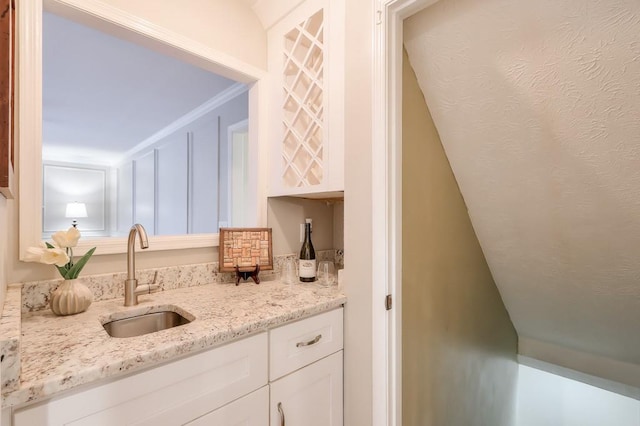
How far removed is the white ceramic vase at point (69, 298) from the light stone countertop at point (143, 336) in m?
0.03

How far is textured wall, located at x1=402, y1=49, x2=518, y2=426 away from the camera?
1272 mm

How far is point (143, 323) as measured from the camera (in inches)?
45.6

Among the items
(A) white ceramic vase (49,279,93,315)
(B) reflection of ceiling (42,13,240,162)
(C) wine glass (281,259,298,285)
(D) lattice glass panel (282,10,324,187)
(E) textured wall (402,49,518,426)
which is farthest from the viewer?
(B) reflection of ceiling (42,13,240,162)

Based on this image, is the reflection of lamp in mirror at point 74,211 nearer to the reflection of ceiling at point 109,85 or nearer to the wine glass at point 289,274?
the reflection of ceiling at point 109,85

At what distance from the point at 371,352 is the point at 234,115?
2.36 metres

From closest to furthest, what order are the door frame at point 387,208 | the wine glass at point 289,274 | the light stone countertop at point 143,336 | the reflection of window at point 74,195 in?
the light stone countertop at point 143,336 → the door frame at point 387,208 → the wine glass at point 289,274 → the reflection of window at point 74,195

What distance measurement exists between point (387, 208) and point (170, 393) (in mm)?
875

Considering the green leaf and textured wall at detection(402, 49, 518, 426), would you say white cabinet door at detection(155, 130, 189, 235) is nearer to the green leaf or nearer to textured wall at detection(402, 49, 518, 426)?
the green leaf

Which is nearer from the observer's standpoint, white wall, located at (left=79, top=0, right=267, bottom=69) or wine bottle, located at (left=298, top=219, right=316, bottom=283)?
white wall, located at (left=79, top=0, right=267, bottom=69)

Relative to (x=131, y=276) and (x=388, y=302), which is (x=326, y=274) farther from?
(x=131, y=276)

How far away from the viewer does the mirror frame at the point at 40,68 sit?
1048 mm

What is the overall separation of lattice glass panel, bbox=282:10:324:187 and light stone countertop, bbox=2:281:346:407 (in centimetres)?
58

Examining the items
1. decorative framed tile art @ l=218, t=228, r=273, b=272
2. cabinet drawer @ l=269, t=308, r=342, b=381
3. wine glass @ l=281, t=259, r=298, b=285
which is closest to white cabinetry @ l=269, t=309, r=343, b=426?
cabinet drawer @ l=269, t=308, r=342, b=381

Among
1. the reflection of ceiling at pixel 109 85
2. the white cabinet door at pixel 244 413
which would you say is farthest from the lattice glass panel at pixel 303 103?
the reflection of ceiling at pixel 109 85
